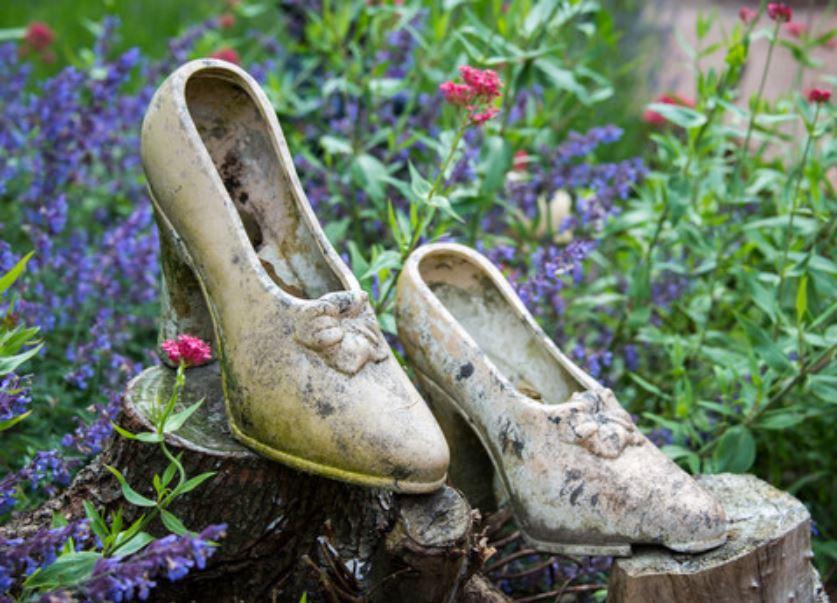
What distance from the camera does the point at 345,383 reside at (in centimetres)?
177

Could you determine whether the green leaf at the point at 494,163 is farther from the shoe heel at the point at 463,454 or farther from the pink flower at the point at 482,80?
the shoe heel at the point at 463,454

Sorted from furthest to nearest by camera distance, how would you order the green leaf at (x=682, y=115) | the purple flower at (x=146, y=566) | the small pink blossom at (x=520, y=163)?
the small pink blossom at (x=520, y=163) → the green leaf at (x=682, y=115) → the purple flower at (x=146, y=566)

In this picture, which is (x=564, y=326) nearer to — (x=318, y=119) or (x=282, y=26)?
(x=318, y=119)

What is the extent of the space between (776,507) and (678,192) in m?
1.03

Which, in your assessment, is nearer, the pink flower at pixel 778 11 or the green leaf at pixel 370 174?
the pink flower at pixel 778 11

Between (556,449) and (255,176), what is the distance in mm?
868

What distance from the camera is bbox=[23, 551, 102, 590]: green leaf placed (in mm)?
1520

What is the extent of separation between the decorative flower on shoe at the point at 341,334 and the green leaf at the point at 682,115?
1.21 m

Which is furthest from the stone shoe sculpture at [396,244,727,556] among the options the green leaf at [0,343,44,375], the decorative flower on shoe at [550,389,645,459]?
the green leaf at [0,343,44,375]

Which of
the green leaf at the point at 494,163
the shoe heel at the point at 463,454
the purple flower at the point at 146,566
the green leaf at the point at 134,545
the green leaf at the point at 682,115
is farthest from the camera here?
the green leaf at the point at 494,163

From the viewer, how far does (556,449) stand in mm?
1903

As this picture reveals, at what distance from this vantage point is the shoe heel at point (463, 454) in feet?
7.04

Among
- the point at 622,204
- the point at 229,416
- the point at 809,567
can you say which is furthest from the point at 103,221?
the point at 809,567

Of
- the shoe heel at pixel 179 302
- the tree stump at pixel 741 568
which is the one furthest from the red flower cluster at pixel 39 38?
the tree stump at pixel 741 568
